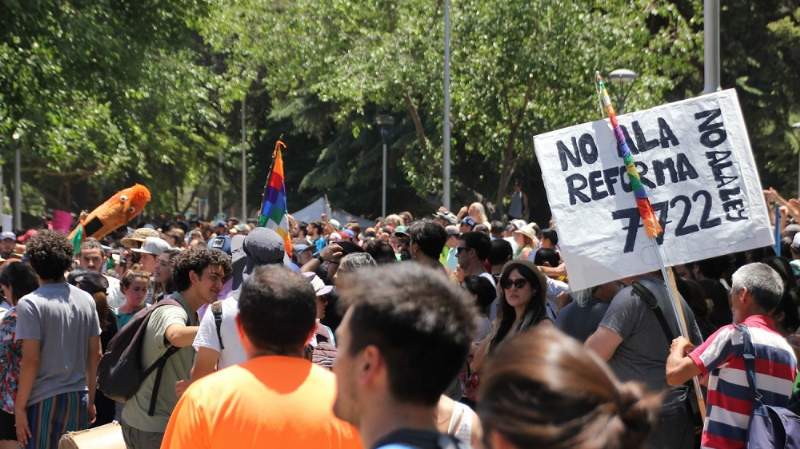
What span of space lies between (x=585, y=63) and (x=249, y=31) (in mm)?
13196

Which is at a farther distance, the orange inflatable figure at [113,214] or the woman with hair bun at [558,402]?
the orange inflatable figure at [113,214]

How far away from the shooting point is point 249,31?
3416cm

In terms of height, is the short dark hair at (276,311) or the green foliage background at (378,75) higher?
the green foliage background at (378,75)

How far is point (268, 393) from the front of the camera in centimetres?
363

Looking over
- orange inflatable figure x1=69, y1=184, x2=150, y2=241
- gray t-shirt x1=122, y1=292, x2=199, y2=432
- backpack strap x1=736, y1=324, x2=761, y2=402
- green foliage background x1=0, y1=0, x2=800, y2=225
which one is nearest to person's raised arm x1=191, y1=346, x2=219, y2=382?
gray t-shirt x1=122, y1=292, x2=199, y2=432

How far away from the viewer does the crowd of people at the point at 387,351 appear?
2111 mm

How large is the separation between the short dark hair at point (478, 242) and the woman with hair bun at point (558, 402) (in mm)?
6587

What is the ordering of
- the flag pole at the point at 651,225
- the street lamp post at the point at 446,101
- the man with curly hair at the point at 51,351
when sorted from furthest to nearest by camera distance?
the street lamp post at the point at 446,101 < the man with curly hair at the point at 51,351 < the flag pole at the point at 651,225

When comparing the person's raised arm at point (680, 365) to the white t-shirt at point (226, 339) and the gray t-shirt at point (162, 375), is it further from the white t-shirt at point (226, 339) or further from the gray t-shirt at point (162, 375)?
the gray t-shirt at point (162, 375)

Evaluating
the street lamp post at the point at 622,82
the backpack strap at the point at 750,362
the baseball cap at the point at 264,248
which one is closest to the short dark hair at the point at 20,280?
the baseball cap at the point at 264,248

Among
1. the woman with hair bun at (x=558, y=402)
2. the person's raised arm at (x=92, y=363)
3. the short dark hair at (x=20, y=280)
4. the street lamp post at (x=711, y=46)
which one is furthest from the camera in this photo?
the street lamp post at (x=711, y=46)

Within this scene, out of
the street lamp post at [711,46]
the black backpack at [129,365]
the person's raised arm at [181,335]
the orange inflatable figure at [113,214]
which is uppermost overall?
the street lamp post at [711,46]

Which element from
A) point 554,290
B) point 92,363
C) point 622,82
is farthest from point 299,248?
point 622,82

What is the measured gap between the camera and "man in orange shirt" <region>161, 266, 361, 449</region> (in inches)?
140
